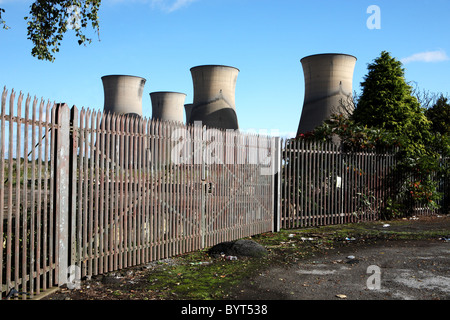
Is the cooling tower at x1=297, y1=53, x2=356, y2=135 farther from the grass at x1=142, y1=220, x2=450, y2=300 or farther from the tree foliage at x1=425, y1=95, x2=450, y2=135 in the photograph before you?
the grass at x1=142, y1=220, x2=450, y2=300

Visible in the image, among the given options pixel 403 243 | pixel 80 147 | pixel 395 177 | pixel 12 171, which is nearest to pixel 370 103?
pixel 395 177

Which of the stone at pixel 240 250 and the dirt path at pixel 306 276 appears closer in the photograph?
the dirt path at pixel 306 276

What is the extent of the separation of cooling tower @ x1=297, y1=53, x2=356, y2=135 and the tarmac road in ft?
61.0

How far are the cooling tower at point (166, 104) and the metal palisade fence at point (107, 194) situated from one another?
3363 cm

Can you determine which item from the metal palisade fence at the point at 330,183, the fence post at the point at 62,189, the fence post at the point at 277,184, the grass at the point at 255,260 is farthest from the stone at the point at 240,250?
the metal palisade fence at the point at 330,183

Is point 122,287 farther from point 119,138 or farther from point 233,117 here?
point 233,117

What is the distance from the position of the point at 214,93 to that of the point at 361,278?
80.8ft

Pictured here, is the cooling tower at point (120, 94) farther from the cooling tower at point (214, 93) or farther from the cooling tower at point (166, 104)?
the cooling tower at point (166, 104)

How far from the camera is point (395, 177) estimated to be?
1204 centimetres

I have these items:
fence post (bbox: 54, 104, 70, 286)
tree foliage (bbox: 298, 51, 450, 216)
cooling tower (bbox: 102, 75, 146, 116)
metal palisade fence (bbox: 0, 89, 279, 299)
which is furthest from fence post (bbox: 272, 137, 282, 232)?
cooling tower (bbox: 102, 75, 146, 116)

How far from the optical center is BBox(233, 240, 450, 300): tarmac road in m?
4.59

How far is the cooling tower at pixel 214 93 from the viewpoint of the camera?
1127 inches

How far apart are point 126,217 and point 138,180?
0.55 m

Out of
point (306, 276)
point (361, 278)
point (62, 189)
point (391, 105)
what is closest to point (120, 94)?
point (391, 105)
